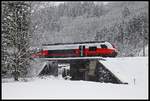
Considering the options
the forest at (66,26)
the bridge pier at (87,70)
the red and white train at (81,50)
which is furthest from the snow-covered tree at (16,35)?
the red and white train at (81,50)

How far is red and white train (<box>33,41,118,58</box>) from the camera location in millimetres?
43156

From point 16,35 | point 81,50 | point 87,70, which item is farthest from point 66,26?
point 16,35

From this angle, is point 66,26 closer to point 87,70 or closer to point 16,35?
point 87,70

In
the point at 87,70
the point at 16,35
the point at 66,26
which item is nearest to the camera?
the point at 16,35

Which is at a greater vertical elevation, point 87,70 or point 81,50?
point 81,50

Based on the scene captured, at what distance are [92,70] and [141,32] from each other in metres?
45.3

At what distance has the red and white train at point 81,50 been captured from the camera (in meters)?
43.2

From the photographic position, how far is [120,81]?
3588 cm

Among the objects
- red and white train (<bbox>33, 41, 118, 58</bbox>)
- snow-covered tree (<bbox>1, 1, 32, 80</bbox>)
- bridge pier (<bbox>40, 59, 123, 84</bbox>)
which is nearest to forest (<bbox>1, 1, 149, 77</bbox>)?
snow-covered tree (<bbox>1, 1, 32, 80</bbox>)

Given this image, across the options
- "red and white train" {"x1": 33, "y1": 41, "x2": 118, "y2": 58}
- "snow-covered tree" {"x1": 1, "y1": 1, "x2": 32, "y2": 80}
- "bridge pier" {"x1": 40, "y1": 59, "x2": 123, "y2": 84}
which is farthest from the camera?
"red and white train" {"x1": 33, "y1": 41, "x2": 118, "y2": 58}

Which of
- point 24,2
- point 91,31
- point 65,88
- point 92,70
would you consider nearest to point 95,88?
point 65,88

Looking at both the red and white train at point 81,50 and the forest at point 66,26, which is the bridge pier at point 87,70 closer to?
the red and white train at point 81,50

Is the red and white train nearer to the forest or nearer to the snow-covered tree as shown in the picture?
the forest

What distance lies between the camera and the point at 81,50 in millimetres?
44250
